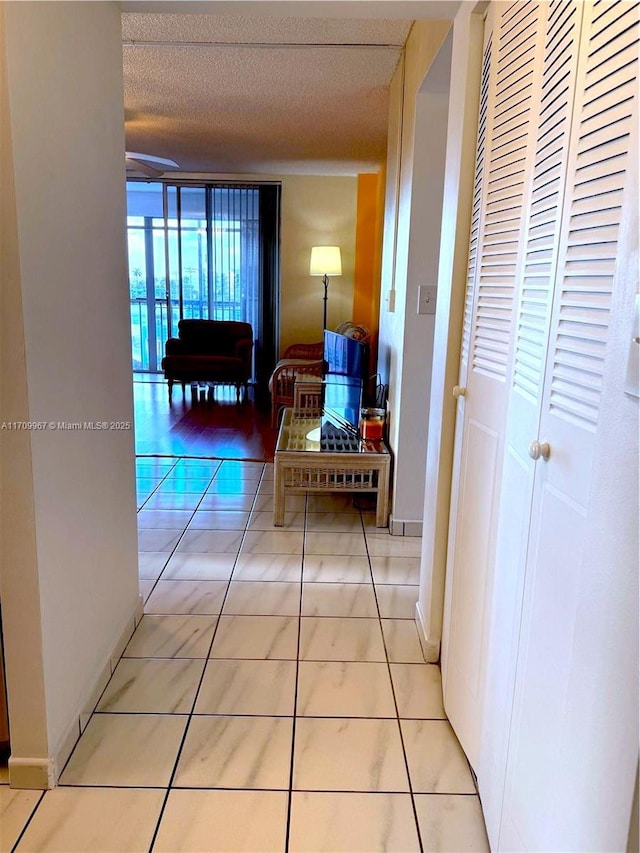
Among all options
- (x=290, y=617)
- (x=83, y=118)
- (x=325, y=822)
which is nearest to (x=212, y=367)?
(x=290, y=617)

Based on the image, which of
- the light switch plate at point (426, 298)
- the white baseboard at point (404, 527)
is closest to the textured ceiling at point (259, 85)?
the light switch plate at point (426, 298)

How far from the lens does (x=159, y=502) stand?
11.7 ft

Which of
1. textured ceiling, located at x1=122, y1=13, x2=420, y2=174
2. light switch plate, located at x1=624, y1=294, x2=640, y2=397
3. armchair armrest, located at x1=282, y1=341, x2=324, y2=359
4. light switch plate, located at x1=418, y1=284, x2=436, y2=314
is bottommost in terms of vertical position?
armchair armrest, located at x1=282, y1=341, x2=324, y2=359

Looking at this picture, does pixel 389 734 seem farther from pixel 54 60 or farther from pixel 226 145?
pixel 226 145

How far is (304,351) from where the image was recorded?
6777 mm

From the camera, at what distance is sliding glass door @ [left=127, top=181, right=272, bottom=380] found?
716 cm

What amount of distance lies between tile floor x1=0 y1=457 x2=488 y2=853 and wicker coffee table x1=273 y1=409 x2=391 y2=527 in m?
0.42

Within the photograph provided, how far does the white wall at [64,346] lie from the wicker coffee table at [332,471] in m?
1.34

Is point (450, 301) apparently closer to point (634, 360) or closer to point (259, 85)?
point (634, 360)

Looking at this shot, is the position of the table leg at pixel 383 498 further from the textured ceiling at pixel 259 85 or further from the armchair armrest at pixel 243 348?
the armchair armrest at pixel 243 348

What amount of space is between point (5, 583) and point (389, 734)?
1106 mm

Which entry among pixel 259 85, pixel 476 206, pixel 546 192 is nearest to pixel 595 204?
pixel 546 192

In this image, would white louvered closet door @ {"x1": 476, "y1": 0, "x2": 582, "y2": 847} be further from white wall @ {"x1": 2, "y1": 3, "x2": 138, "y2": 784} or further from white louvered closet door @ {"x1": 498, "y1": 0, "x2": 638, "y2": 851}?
white wall @ {"x1": 2, "y1": 3, "x2": 138, "y2": 784}

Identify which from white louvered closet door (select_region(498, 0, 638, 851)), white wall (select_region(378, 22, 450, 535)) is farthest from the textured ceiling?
white louvered closet door (select_region(498, 0, 638, 851))
